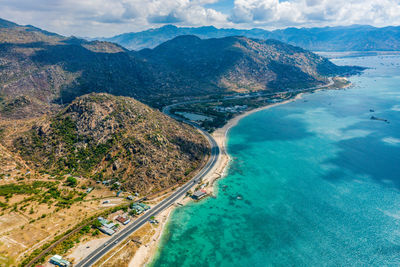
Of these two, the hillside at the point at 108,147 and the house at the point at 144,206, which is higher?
the hillside at the point at 108,147

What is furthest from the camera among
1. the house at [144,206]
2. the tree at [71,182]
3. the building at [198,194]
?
the tree at [71,182]

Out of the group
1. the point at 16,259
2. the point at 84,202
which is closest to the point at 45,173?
the point at 84,202

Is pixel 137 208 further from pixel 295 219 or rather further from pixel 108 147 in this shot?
pixel 295 219

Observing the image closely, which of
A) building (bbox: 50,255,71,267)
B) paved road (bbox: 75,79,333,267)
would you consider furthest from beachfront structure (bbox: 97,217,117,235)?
building (bbox: 50,255,71,267)

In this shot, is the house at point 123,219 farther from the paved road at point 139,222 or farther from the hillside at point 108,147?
the hillside at point 108,147

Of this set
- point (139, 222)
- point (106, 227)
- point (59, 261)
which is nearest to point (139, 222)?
point (139, 222)

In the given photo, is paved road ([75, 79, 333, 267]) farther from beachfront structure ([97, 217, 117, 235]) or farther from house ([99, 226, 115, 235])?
beachfront structure ([97, 217, 117, 235])

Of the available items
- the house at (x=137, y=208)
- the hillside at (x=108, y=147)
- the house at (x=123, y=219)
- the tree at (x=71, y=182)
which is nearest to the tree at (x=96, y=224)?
the house at (x=123, y=219)

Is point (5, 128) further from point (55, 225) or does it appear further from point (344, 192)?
point (344, 192)
